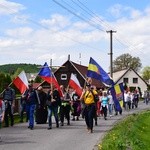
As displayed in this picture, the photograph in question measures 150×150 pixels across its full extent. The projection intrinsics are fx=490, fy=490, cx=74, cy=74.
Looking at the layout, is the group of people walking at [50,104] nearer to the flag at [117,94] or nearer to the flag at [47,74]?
the flag at [47,74]

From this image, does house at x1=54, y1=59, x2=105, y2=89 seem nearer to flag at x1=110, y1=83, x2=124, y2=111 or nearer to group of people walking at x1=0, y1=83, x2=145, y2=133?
flag at x1=110, y1=83, x2=124, y2=111

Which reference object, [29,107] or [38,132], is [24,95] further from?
[38,132]

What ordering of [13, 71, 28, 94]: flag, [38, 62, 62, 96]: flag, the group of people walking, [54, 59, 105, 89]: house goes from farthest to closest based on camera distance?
[54, 59, 105, 89]: house, [38, 62, 62, 96]: flag, [13, 71, 28, 94]: flag, the group of people walking

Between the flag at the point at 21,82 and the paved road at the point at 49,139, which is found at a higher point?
the flag at the point at 21,82

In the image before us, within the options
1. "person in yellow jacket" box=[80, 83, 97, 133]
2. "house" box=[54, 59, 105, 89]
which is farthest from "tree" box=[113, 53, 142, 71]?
"person in yellow jacket" box=[80, 83, 97, 133]

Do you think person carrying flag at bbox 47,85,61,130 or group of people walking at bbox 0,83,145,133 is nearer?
group of people walking at bbox 0,83,145,133

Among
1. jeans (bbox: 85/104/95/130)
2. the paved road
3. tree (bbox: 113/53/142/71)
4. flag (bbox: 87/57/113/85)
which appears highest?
tree (bbox: 113/53/142/71)

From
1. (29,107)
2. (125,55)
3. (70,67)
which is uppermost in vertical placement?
(125,55)

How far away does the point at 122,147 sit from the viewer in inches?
467

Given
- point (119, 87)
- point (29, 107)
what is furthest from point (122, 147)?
point (119, 87)

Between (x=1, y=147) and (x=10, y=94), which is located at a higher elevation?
(x=10, y=94)

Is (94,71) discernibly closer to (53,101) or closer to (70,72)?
(53,101)

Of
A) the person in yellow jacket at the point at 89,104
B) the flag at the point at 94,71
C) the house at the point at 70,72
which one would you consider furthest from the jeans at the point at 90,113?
the house at the point at 70,72

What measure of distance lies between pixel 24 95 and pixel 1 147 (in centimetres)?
665
